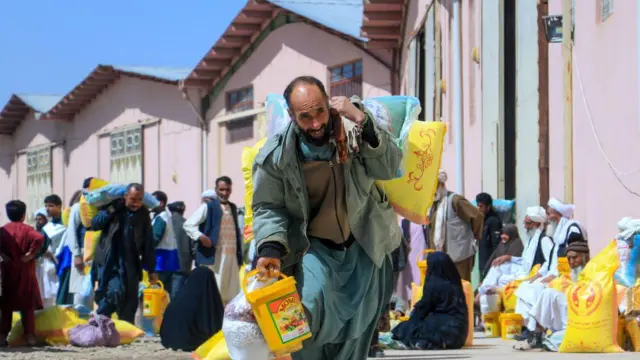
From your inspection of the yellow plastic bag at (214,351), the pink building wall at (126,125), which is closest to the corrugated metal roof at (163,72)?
the pink building wall at (126,125)

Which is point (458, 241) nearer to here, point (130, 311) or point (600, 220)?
point (600, 220)

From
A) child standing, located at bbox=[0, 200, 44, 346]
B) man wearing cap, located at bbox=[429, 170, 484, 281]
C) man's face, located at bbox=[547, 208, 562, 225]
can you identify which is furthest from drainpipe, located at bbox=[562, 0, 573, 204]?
child standing, located at bbox=[0, 200, 44, 346]

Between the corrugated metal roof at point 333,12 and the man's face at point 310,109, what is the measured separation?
1963 cm

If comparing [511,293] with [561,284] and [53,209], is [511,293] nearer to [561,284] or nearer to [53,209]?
[561,284]

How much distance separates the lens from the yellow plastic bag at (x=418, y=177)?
20.2ft

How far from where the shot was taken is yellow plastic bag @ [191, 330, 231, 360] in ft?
31.7

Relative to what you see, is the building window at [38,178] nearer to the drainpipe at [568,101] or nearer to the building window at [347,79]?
the building window at [347,79]

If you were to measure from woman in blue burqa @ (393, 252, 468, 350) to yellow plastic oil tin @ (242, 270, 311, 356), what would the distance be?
20.4 ft

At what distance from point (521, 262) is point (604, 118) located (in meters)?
2.04

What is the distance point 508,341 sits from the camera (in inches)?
479

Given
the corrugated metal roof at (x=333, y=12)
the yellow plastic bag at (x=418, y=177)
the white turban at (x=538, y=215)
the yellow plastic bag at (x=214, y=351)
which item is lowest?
the yellow plastic bag at (x=214, y=351)

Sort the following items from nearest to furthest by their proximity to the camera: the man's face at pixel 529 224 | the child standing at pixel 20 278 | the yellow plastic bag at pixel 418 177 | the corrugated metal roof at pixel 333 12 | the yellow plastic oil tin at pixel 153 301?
the yellow plastic bag at pixel 418 177 → the child standing at pixel 20 278 → the man's face at pixel 529 224 → the yellow plastic oil tin at pixel 153 301 → the corrugated metal roof at pixel 333 12

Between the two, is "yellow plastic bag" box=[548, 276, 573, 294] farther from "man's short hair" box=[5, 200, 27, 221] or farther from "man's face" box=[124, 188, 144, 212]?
"man's short hair" box=[5, 200, 27, 221]

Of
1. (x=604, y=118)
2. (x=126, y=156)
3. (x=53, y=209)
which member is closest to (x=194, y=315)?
(x=604, y=118)
